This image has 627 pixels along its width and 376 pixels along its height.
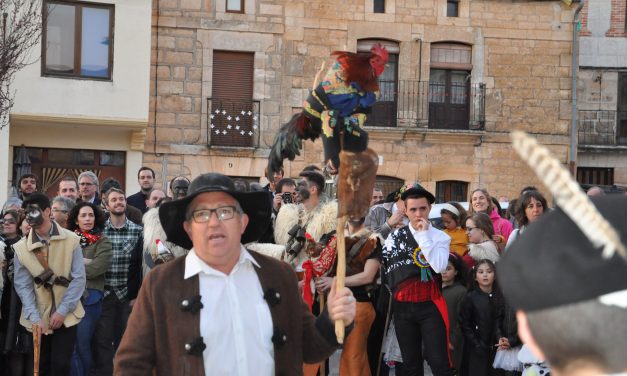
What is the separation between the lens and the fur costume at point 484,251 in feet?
28.7

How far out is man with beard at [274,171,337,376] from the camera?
7.89 meters

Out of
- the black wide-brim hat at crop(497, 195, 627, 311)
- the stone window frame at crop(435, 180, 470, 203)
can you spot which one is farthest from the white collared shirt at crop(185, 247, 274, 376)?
the stone window frame at crop(435, 180, 470, 203)

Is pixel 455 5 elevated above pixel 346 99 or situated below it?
above

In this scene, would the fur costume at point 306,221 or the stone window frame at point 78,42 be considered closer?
the fur costume at point 306,221

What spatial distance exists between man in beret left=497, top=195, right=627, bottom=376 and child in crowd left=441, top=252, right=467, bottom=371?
7.02 m

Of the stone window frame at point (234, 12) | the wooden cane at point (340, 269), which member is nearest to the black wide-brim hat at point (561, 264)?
the wooden cane at point (340, 269)

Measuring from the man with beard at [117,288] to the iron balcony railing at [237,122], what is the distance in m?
12.0

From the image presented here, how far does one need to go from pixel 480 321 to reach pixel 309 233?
5.77ft

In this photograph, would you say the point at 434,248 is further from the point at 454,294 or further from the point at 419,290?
the point at 454,294

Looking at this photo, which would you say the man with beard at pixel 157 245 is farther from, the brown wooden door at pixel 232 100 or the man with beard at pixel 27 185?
the brown wooden door at pixel 232 100

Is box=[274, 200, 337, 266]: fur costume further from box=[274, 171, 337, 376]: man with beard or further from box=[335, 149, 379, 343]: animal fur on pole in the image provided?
box=[335, 149, 379, 343]: animal fur on pole

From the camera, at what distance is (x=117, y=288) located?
29.2 ft

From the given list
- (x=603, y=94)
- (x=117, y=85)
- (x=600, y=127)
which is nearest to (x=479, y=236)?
(x=117, y=85)

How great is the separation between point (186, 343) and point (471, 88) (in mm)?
19115
